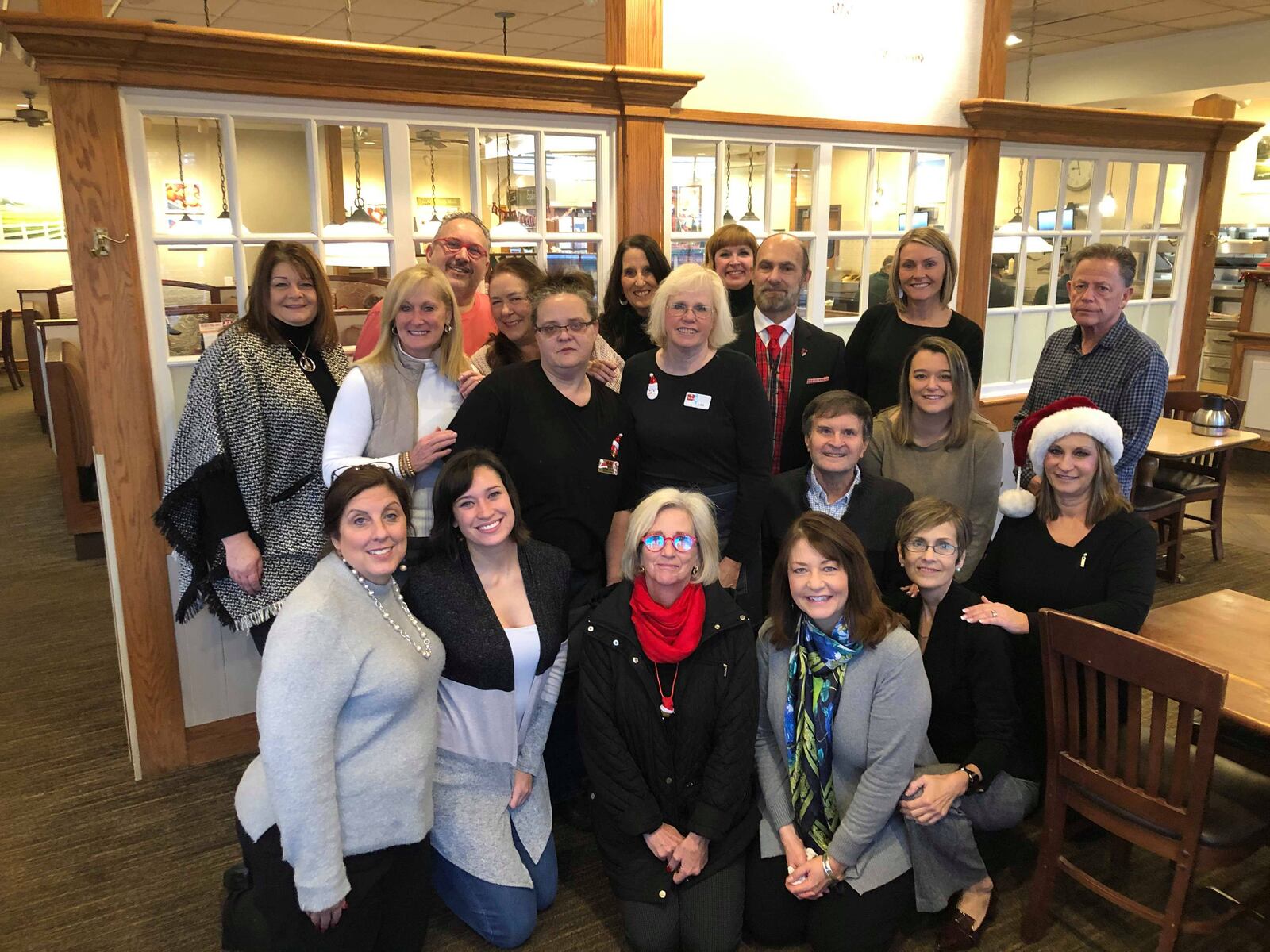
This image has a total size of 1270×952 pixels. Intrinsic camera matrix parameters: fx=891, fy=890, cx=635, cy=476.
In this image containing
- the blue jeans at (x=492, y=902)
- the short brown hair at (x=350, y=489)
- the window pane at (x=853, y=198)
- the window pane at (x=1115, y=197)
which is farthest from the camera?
the window pane at (x=1115, y=197)

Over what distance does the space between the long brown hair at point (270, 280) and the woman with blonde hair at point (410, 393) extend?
18 cm

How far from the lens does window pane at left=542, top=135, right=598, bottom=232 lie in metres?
3.23

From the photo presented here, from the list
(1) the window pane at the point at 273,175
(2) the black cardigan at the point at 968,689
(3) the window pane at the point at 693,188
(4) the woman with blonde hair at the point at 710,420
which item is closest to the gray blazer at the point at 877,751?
(2) the black cardigan at the point at 968,689

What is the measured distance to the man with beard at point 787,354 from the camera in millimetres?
2801

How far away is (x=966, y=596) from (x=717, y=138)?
7.08 feet

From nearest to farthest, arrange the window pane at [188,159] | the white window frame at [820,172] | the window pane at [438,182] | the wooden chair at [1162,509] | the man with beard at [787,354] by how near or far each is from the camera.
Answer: the man with beard at [787,354], the white window frame at [820,172], the wooden chair at [1162,509], the window pane at [188,159], the window pane at [438,182]

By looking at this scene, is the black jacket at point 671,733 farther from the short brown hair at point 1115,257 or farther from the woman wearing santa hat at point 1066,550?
the short brown hair at point 1115,257

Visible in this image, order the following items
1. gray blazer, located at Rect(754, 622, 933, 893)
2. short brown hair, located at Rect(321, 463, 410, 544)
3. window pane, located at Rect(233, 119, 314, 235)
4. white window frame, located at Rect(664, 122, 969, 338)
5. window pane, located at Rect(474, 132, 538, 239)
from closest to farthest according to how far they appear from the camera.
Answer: short brown hair, located at Rect(321, 463, 410, 544)
gray blazer, located at Rect(754, 622, 933, 893)
window pane, located at Rect(474, 132, 538, 239)
white window frame, located at Rect(664, 122, 969, 338)
window pane, located at Rect(233, 119, 314, 235)

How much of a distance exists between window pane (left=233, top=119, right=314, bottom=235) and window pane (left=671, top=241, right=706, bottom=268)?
9.98 meters

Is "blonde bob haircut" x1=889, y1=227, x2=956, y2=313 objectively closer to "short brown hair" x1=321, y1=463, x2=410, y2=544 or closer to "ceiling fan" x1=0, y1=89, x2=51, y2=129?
"short brown hair" x1=321, y1=463, x2=410, y2=544

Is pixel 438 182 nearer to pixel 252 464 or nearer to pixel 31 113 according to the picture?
pixel 31 113

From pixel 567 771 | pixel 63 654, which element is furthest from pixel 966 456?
pixel 63 654

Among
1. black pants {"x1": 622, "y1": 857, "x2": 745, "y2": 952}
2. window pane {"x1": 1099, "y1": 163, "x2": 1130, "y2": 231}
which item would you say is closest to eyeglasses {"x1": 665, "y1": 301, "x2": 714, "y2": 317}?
black pants {"x1": 622, "y1": 857, "x2": 745, "y2": 952}

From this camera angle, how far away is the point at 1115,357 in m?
3.06
